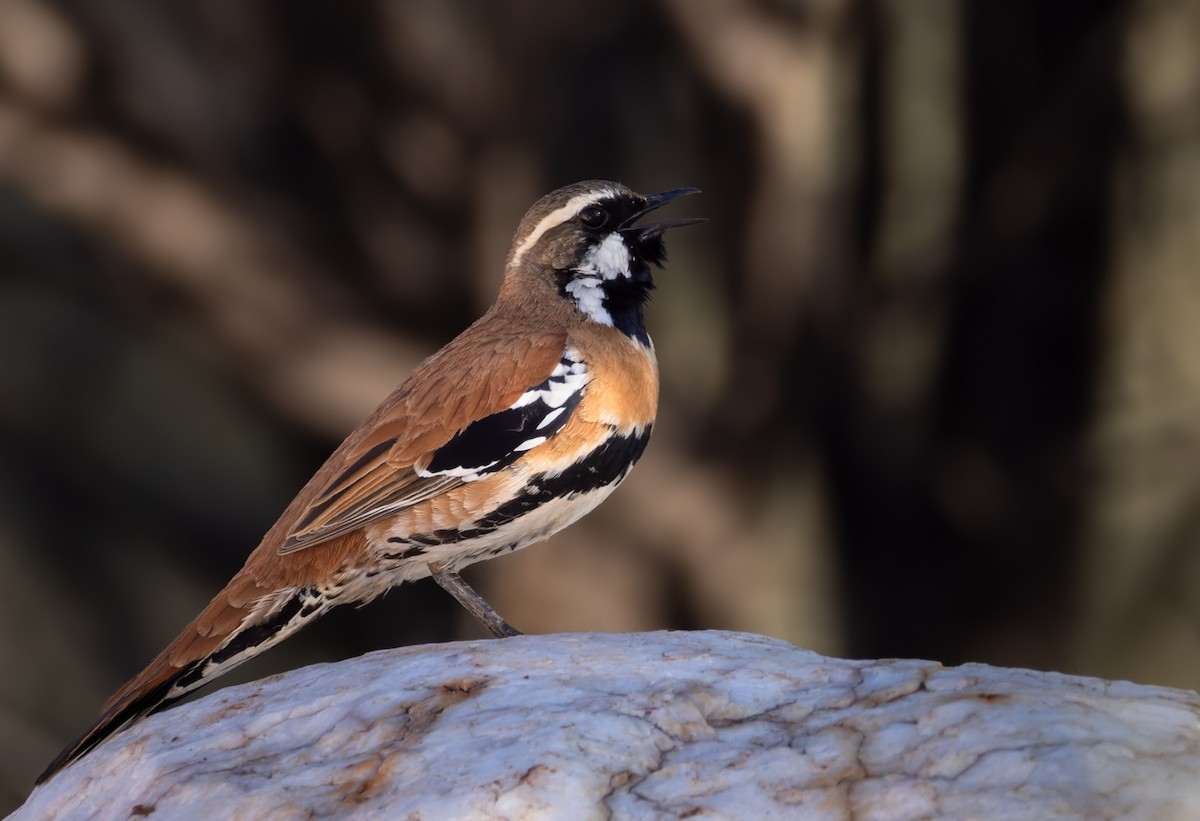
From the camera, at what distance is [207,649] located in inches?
173

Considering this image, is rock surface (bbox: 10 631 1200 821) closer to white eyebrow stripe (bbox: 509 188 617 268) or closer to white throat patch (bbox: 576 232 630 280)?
white throat patch (bbox: 576 232 630 280)

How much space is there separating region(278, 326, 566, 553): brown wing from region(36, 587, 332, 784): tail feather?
20 cm

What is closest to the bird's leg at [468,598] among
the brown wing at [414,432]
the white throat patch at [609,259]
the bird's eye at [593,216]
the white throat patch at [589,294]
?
the brown wing at [414,432]

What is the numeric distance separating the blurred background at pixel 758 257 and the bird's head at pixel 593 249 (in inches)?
108

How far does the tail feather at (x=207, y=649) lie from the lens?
430 cm

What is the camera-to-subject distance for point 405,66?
8.30 meters

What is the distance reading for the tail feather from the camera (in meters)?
4.30

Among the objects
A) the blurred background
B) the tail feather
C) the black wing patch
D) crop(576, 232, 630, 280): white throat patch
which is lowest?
the tail feather

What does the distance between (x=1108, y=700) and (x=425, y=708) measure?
1.58m

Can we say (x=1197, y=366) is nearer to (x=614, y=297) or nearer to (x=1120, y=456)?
(x=1120, y=456)

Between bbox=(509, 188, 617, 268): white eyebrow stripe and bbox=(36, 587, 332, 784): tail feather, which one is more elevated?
bbox=(509, 188, 617, 268): white eyebrow stripe

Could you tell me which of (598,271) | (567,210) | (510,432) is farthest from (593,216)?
(510,432)

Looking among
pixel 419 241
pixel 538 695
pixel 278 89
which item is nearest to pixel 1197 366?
pixel 419 241

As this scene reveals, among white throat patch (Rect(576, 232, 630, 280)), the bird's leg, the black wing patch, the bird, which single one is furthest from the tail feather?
white throat patch (Rect(576, 232, 630, 280))
